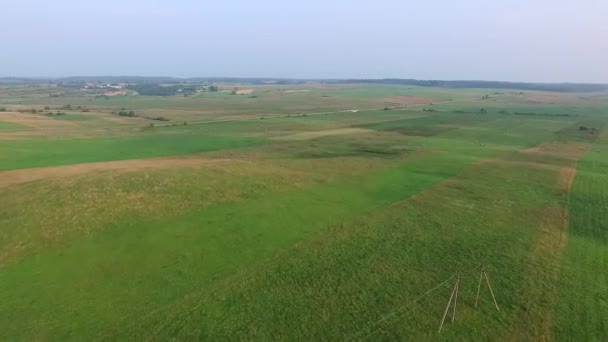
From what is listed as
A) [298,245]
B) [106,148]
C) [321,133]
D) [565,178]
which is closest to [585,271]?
[298,245]

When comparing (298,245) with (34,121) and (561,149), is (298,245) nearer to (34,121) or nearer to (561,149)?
(561,149)

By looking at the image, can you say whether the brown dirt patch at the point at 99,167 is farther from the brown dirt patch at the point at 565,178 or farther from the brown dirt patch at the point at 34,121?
the brown dirt patch at the point at 34,121

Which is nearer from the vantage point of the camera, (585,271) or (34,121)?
(585,271)

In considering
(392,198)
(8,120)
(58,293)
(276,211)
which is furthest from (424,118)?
(58,293)

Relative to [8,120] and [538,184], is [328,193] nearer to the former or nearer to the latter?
[538,184]

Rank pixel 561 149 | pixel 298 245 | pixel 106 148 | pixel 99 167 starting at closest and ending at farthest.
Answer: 1. pixel 298 245
2. pixel 99 167
3. pixel 106 148
4. pixel 561 149

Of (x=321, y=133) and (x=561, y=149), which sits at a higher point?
(x=561, y=149)

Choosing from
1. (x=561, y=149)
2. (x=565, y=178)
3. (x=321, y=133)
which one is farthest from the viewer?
(x=321, y=133)
